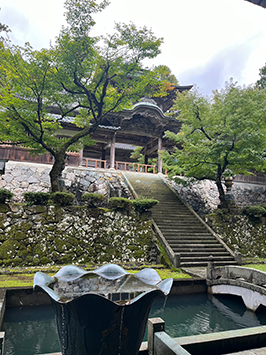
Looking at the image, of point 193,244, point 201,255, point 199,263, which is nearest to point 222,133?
point 193,244

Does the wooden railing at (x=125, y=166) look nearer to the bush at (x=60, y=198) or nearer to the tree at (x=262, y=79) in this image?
the bush at (x=60, y=198)

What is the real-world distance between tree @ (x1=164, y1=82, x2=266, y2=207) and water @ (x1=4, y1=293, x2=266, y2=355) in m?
7.60

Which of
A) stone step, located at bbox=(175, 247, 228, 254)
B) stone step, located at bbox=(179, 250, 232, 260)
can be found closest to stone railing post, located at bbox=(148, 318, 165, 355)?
stone step, located at bbox=(179, 250, 232, 260)

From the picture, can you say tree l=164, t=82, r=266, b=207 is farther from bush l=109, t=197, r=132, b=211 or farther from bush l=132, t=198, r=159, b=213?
bush l=109, t=197, r=132, b=211

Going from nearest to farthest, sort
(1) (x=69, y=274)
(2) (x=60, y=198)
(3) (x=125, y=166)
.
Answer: (1) (x=69, y=274), (2) (x=60, y=198), (3) (x=125, y=166)

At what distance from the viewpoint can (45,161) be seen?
1561cm

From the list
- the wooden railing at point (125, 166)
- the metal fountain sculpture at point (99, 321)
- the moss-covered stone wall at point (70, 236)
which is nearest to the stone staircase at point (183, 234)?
the moss-covered stone wall at point (70, 236)

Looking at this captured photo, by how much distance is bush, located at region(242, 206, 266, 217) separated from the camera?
1362 cm

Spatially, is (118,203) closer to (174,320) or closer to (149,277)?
(174,320)

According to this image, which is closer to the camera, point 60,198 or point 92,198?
point 60,198

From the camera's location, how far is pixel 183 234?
11.8 metres

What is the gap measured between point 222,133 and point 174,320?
33.8 ft

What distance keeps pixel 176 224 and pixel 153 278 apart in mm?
9871

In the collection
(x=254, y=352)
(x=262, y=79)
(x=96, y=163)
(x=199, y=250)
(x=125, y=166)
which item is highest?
(x=262, y=79)
